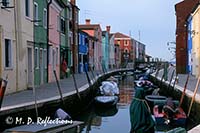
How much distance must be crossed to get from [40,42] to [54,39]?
6.39 m

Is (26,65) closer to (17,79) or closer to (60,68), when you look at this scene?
(17,79)

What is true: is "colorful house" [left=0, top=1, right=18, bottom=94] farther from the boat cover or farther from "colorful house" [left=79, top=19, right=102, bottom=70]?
"colorful house" [left=79, top=19, right=102, bottom=70]

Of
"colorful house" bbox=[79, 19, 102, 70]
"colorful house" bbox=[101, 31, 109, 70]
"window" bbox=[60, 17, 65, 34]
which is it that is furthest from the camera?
"colorful house" bbox=[101, 31, 109, 70]

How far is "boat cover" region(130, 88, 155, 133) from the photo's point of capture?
461 inches

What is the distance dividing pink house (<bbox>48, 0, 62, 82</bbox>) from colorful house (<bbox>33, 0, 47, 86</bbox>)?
1813 millimetres

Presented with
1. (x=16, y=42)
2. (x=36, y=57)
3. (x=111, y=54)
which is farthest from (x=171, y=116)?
(x=111, y=54)

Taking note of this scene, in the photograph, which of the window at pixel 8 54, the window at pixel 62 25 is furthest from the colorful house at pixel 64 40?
the window at pixel 8 54

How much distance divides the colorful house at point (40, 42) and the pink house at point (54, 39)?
181 cm

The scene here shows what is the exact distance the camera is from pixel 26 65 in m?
23.1

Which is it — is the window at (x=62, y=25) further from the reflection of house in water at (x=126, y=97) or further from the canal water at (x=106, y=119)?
the canal water at (x=106, y=119)

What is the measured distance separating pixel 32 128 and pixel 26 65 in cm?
1220

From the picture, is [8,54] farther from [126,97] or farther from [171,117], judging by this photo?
[126,97]

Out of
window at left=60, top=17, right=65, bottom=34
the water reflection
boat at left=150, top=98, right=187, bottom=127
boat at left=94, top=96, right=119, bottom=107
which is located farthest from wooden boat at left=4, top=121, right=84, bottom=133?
window at left=60, top=17, right=65, bottom=34

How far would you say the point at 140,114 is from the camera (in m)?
11.8
